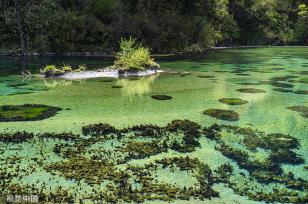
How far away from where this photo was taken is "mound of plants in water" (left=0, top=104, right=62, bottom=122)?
55.4 ft

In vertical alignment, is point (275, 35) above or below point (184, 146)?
above

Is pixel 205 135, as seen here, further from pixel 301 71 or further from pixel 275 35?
pixel 275 35

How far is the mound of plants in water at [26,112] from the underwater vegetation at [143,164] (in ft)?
8.05

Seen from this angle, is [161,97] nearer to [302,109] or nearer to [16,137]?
[302,109]

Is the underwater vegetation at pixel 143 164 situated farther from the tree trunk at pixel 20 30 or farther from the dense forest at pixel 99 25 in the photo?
the tree trunk at pixel 20 30

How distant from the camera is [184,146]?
1339 cm

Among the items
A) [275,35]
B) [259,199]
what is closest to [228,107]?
[259,199]

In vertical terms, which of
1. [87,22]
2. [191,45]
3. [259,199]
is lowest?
[259,199]

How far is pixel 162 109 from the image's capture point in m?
18.8

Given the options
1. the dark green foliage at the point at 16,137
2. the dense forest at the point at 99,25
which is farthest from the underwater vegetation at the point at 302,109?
the dense forest at the point at 99,25

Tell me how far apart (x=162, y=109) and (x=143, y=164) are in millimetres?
7340

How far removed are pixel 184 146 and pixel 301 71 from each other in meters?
25.0

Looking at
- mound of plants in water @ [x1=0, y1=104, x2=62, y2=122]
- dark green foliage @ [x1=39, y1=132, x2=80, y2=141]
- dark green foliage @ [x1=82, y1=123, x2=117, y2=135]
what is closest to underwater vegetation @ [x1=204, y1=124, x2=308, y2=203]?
dark green foliage @ [x1=82, y1=123, x2=117, y2=135]

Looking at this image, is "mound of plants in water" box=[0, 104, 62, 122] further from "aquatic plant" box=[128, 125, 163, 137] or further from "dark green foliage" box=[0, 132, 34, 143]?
"aquatic plant" box=[128, 125, 163, 137]
